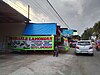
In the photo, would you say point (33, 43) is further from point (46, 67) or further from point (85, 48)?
point (46, 67)

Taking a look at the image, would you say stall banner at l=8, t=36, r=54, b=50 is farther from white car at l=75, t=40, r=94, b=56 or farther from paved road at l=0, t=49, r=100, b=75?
paved road at l=0, t=49, r=100, b=75

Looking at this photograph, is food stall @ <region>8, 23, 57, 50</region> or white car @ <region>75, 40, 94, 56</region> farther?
food stall @ <region>8, 23, 57, 50</region>

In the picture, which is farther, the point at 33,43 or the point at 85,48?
the point at 33,43

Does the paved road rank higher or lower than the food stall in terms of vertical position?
lower

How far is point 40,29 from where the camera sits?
91.9ft

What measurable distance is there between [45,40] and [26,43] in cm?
241

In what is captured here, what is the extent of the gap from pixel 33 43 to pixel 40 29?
3.16m

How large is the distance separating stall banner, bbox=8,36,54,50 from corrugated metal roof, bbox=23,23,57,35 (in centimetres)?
166

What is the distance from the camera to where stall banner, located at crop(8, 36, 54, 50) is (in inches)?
1001

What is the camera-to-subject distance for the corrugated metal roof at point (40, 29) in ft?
89.1

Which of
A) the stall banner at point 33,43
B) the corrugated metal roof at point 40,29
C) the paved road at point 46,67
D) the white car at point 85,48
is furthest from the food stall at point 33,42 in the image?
the paved road at point 46,67

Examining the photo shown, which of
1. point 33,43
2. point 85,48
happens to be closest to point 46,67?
point 85,48

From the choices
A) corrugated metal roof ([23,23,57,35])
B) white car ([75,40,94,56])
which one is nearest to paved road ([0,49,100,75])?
white car ([75,40,94,56])

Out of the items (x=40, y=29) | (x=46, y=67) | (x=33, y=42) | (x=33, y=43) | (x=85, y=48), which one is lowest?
(x=46, y=67)
